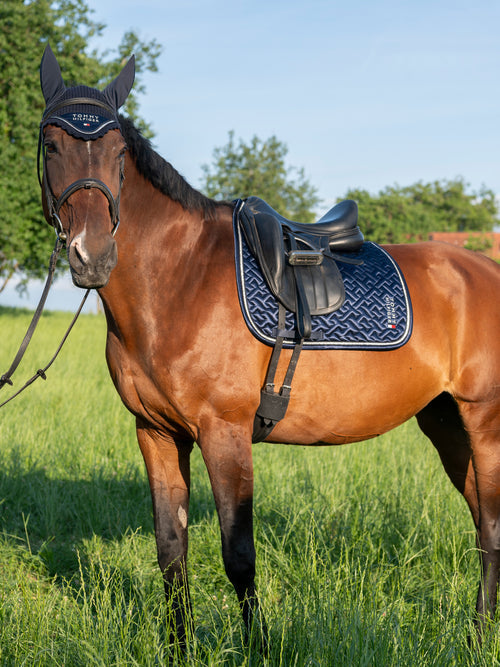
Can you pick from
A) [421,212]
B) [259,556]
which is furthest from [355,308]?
[421,212]

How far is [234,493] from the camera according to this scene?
102 inches

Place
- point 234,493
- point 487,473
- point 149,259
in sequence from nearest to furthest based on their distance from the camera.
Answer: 1. point 234,493
2. point 149,259
3. point 487,473

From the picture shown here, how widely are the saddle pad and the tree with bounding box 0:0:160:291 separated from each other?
51.6 feet

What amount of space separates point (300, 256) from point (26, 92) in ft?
56.2

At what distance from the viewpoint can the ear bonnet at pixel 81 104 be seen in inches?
94.2

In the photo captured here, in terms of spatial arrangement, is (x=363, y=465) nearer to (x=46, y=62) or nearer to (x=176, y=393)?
(x=176, y=393)

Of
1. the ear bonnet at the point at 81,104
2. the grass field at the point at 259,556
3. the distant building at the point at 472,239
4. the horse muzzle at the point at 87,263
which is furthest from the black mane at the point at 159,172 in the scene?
the distant building at the point at 472,239

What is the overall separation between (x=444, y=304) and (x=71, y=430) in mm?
4562

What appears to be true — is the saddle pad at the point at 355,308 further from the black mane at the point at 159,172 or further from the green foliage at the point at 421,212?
the green foliage at the point at 421,212

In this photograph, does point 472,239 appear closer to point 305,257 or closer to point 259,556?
point 259,556

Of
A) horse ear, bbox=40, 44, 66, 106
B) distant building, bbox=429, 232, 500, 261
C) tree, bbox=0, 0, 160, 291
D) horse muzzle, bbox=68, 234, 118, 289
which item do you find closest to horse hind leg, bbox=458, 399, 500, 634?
horse muzzle, bbox=68, 234, 118, 289

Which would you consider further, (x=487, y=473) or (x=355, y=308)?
(x=487, y=473)

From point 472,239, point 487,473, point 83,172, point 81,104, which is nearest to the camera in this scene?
point 83,172

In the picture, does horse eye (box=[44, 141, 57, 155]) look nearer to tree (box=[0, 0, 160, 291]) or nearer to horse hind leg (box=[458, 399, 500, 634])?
horse hind leg (box=[458, 399, 500, 634])
